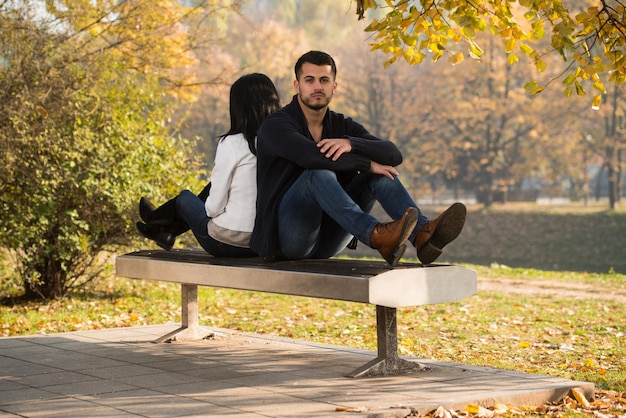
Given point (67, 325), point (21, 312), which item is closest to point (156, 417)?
point (67, 325)

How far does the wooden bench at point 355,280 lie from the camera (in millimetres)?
4637

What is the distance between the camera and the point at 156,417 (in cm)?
413

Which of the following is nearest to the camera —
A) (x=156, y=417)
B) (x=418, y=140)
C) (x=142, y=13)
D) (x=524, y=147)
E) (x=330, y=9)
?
(x=156, y=417)

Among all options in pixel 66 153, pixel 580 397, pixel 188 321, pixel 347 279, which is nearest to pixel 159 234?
A: pixel 188 321

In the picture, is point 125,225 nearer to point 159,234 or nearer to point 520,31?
point 159,234

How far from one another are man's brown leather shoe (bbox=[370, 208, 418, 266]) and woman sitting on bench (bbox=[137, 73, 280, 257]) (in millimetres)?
1358

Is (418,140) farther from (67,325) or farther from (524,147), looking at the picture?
(67,325)

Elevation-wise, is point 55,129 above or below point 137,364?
above

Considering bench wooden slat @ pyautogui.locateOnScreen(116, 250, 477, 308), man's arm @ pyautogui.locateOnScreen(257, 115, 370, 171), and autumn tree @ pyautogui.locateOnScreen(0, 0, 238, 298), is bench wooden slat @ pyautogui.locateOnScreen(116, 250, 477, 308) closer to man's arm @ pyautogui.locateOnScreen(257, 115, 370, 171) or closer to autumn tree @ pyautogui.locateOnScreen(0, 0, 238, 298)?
man's arm @ pyautogui.locateOnScreen(257, 115, 370, 171)

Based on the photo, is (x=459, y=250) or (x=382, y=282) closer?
(x=382, y=282)

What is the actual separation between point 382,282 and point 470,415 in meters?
0.78

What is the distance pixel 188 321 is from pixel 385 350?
2.13 meters

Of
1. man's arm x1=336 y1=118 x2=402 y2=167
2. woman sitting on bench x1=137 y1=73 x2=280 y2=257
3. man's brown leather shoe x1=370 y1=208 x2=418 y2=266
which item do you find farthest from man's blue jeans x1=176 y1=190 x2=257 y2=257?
man's brown leather shoe x1=370 y1=208 x2=418 y2=266

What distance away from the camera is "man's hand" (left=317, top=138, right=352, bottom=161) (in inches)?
199
